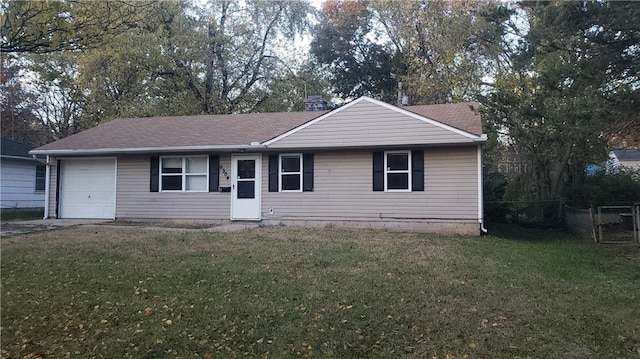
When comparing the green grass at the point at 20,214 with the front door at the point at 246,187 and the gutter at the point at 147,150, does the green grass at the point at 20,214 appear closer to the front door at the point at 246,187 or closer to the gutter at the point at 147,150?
the gutter at the point at 147,150

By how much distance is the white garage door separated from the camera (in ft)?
49.5

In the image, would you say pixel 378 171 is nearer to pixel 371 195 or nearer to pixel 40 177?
pixel 371 195

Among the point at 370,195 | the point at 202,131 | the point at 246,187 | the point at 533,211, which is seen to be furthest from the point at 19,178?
the point at 533,211

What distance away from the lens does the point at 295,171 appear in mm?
13758

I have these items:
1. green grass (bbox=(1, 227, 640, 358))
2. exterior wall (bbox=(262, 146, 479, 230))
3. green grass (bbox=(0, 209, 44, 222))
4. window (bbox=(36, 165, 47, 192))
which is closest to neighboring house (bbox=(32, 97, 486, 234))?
exterior wall (bbox=(262, 146, 479, 230))

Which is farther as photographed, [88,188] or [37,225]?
[88,188]

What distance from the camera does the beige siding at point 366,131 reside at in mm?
12328

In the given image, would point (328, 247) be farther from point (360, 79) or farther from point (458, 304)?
point (360, 79)

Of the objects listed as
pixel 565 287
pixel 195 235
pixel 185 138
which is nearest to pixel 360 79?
pixel 185 138

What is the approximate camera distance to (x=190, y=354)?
4.12 m

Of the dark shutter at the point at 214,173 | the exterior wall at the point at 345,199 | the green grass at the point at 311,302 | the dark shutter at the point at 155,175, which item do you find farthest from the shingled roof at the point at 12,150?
the green grass at the point at 311,302

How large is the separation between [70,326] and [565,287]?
6.12 metres

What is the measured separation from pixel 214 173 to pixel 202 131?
2.03m

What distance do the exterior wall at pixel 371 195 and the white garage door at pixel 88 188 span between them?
17.5 feet
